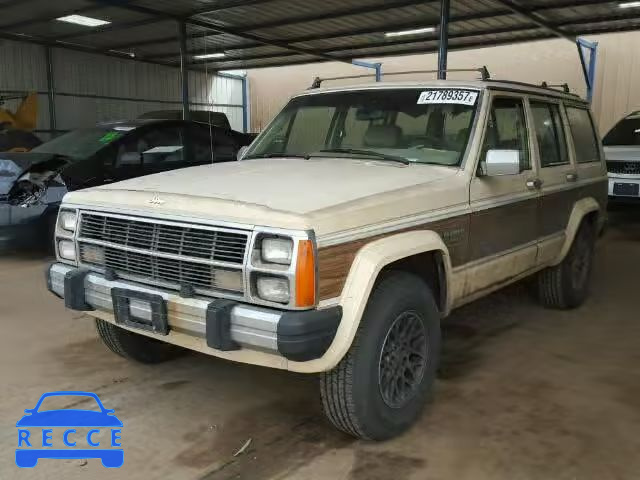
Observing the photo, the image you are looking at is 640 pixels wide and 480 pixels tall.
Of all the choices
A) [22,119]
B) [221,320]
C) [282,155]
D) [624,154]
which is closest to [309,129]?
[282,155]

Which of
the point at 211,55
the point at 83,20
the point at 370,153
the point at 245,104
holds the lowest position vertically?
the point at 370,153

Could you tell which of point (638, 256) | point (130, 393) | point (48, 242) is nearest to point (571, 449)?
point (130, 393)

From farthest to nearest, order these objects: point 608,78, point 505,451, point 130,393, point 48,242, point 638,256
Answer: point 608,78 < point 638,256 < point 48,242 < point 130,393 < point 505,451

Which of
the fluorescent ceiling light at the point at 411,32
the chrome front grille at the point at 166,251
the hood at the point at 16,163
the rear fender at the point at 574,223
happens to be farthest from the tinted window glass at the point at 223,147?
the fluorescent ceiling light at the point at 411,32

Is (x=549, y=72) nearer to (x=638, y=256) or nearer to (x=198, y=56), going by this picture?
(x=198, y=56)

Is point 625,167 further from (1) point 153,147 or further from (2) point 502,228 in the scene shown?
(1) point 153,147

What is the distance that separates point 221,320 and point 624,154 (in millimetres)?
8690

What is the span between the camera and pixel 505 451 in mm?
2850

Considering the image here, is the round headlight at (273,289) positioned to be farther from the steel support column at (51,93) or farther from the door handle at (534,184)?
the steel support column at (51,93)

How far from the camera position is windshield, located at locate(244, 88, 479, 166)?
12.0 ft

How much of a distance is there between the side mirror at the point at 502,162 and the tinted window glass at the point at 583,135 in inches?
72.9

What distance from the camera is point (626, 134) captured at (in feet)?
33.6

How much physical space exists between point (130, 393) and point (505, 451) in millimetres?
2104

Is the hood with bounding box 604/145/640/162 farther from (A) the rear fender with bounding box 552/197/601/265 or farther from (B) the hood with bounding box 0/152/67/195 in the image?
(B) the hood with bounding box 0/152/67/195
